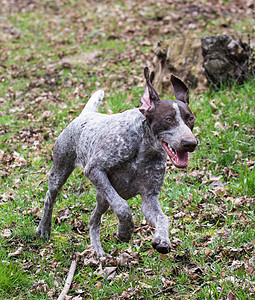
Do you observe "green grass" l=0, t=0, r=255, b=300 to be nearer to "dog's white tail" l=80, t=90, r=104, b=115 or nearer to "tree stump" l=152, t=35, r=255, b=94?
"tree stump" l=152, t=35, r=255, b=94

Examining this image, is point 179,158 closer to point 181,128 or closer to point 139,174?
point 181,128

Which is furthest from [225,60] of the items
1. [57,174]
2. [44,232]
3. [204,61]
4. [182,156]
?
[182,156]

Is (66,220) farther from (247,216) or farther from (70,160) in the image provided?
(247,216)

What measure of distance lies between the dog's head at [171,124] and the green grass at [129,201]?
1.56 meters

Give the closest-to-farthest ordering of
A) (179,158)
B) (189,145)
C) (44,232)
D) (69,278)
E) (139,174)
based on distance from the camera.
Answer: (189,145)
(179,158)
(139,174)
(69,278)
(44,232)

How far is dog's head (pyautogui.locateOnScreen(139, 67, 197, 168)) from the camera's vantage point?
10.2 ft

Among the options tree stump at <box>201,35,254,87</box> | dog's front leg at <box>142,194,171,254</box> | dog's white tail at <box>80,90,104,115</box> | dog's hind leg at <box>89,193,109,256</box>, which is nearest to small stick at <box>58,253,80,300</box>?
dog's hind leg at <box>89,193,109,256</box>

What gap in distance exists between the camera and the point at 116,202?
11.4 feet

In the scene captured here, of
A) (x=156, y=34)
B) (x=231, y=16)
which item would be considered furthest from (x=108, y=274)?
(x=231, y=16)

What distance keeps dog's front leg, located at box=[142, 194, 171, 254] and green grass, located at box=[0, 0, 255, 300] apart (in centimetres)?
91

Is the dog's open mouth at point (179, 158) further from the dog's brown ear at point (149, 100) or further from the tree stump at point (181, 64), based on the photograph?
the tree stump at point (181, 64)

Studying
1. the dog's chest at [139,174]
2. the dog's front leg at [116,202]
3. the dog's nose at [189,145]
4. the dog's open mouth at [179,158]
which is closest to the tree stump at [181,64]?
the dog's chest at [139,174]

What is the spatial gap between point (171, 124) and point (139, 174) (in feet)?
2.43

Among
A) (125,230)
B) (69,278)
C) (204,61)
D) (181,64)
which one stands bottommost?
(69,278)
